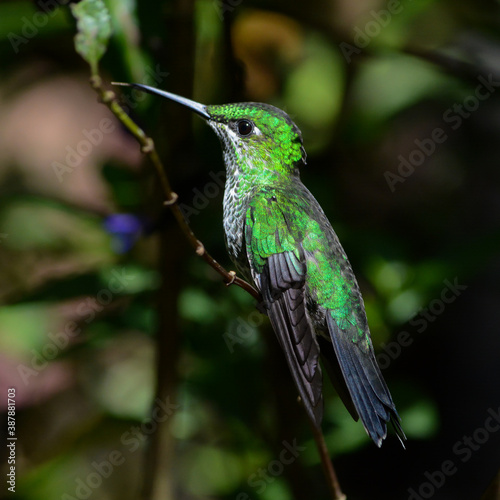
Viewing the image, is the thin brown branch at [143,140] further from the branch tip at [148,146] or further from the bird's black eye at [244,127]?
the bird's black eye at [244,127]

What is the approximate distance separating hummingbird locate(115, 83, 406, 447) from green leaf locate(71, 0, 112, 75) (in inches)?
8.6

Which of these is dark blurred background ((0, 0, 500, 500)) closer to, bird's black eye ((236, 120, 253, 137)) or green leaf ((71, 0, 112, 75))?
bird's black eye ((236, 120, 253, 137))

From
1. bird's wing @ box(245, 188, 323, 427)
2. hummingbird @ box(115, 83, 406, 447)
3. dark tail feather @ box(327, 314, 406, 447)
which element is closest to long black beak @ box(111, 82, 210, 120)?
hummingbird @ box(115, 83, 406, 447)

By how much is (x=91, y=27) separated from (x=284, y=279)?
472 mm

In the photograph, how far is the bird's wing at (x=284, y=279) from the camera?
0.86 metres

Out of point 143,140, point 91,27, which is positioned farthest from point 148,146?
point 91,27

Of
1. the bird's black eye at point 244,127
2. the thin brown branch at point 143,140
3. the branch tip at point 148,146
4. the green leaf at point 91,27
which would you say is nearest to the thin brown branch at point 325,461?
the thin brown branch at point 143,140

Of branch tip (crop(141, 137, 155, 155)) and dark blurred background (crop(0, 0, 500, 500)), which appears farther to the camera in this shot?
dark blurred background (crop(0, 0, 500, 500))

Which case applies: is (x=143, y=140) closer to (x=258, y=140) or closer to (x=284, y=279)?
(x=284, y=279)

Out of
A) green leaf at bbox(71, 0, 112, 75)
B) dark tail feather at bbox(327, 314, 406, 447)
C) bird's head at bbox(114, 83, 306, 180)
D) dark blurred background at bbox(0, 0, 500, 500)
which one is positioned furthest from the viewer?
dark blurred background at bbox(0, 0, 500, 500)

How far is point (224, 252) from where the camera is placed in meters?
1.98

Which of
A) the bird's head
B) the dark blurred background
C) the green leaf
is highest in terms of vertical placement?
the green leaf

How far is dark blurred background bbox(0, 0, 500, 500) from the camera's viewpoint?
1876 millimetres

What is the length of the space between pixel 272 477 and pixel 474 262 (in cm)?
87
